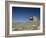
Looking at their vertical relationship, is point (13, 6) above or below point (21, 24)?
above

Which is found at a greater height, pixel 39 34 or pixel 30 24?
pixel 30 24

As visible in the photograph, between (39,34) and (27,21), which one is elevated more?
(27,21)

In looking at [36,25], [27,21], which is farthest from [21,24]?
[36,25]
